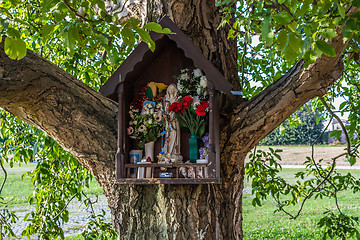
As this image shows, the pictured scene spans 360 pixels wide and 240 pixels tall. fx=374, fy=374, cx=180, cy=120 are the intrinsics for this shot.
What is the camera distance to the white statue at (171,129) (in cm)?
216

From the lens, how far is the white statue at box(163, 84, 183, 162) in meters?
2.16

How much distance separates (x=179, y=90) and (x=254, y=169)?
6.34 feet

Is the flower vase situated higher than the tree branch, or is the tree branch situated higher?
the tree branch

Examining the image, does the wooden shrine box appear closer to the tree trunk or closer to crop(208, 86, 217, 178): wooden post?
crop(208, 86, 217, 178): wooden post

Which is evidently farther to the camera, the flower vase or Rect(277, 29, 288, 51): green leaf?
the flower vase

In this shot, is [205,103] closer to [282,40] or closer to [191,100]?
[191,100]

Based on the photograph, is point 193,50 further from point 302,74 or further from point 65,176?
point 65,176

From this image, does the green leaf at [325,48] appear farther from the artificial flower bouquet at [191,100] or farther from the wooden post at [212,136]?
the artificial flower bouquet at [191,100]

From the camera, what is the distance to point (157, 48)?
220cm

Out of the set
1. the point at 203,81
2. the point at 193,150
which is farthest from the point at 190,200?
the point at 203,81

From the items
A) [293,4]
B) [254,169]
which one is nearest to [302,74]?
[293,4]

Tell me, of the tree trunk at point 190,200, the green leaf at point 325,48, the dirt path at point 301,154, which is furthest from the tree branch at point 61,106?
the dirt path at point 301,154

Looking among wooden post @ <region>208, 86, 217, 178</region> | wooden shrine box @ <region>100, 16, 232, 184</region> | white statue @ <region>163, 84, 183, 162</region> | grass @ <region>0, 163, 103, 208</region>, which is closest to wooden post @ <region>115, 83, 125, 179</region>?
wooden shrine box @ <region>100, 16, 232, 184</region>

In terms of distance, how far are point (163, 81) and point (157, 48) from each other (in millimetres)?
218
